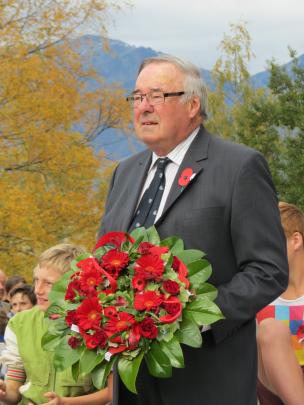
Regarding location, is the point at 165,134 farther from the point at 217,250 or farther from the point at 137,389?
the point at 137,389

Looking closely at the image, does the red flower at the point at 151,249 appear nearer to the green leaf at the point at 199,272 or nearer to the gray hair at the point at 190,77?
the green leaf at the point at 199,272

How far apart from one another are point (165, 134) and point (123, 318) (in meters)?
0.87

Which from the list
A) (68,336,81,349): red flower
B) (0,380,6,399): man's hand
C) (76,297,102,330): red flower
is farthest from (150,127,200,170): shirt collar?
(0,380,6,399): man's hand

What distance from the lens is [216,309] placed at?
3.54 metres

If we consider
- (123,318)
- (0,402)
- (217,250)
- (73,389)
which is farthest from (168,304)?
(0,402)

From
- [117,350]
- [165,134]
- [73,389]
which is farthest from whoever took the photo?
[73,389]

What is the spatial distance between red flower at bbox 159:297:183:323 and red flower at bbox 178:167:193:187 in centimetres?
60

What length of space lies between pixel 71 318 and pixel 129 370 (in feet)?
1.02

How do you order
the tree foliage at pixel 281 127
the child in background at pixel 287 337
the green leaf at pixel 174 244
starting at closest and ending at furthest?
the green leaf at pixel 174 244, the child in background at pixel 287 337, the tree foliage at pixel 281 127

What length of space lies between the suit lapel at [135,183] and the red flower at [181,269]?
1.76 ft

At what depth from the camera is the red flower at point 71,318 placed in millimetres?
3636

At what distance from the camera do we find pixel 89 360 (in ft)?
11.7

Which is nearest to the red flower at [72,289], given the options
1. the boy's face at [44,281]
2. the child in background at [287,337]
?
the boy's face at [44,281]

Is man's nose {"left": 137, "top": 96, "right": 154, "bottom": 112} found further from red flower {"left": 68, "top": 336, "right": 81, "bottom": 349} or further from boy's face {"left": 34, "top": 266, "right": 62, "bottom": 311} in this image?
boy's face {"left": 34, "top": 266, "right": 62, "bottom": 311}
